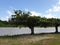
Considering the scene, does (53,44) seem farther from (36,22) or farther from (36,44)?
(36,22)

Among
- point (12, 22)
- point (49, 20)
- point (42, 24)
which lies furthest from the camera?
point (49, 20)

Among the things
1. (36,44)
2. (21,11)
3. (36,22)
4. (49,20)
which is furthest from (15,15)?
(36,44)

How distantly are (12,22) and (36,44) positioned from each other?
733 inches

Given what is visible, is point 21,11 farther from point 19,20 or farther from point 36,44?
point 36,44

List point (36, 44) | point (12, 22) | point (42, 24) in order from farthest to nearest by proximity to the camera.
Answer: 1. point (42, 24)
2. point (12, 22)
3. point (36, 44)

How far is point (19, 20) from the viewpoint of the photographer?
49.4 meters

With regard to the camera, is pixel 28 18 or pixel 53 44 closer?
pixel 53 44

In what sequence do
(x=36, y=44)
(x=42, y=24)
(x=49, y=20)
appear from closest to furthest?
(x=36, y=44) → (x=42, y=24) → (x=49, y=20)

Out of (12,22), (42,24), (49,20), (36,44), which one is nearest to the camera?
(36,44)

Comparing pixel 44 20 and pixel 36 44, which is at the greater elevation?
pixel 44 20

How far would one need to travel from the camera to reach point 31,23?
166 feet

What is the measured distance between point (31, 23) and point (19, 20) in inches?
125

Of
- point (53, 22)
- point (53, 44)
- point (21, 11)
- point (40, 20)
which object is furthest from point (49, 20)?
point (53, 44)

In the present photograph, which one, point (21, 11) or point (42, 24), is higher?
point (21, 11)
